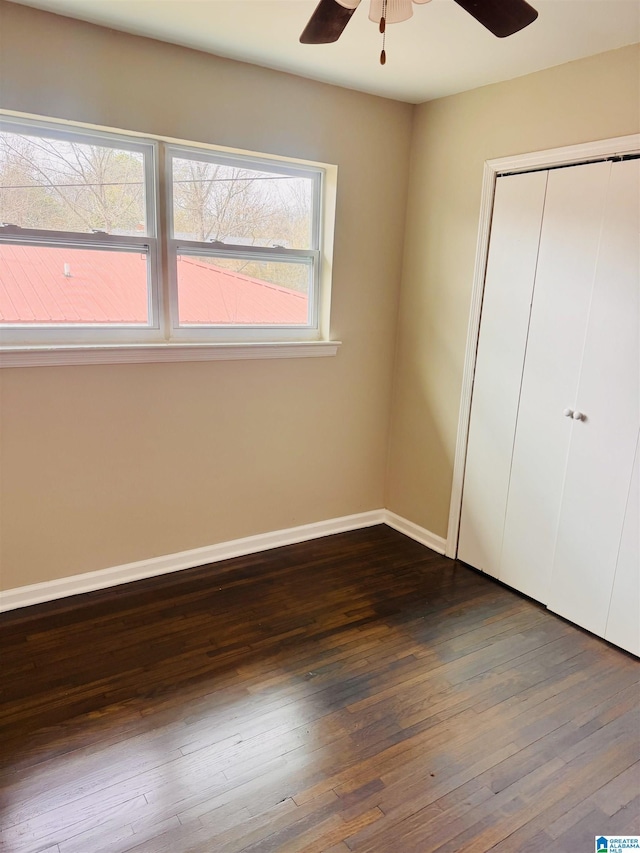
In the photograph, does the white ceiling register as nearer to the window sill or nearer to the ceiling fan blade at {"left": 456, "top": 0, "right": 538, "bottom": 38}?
the ceiling fan blade at {"left": 456, "top": 0, "right": 538, "bottom": 38}

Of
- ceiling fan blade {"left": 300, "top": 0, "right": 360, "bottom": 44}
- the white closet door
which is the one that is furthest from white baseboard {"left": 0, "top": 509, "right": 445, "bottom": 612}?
ceiling fan blade {"left": 300, "top": 0, "right": 360, "bottom": 44}

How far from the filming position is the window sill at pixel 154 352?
2.39 metres

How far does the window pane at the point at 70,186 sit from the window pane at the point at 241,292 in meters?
0.35

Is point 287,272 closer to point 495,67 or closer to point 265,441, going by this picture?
point 265,441

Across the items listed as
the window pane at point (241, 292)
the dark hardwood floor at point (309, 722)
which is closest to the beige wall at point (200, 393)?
the window pane at point (241, 292)

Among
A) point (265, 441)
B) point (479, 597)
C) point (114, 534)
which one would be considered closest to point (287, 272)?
point (265, 441)

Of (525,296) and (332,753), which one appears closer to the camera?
(332,753)

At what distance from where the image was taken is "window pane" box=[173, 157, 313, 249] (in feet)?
8.96

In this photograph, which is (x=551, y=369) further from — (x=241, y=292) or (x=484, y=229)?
(x=241, y=292)

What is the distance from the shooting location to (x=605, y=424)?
95.2 inches

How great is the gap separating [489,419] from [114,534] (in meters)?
2.07

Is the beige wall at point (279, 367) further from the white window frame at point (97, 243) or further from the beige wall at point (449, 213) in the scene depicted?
the white window frame at point (97, 243)

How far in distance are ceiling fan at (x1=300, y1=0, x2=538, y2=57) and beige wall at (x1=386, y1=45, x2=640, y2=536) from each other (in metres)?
0.99

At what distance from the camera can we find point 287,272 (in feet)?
10.2
